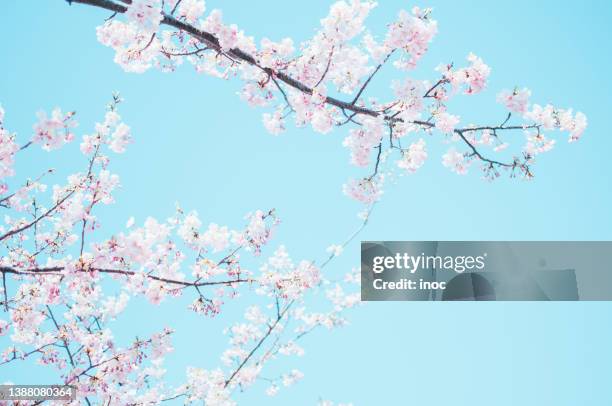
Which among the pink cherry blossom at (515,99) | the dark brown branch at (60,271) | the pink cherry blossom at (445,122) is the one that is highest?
the pink cherry blossom at (515,99)

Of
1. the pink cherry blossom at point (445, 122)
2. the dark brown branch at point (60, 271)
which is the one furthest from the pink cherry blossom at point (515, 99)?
the dark brown branch at point (60, 271)

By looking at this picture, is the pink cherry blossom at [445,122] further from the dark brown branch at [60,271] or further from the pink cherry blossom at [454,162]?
the dark brown branch at [60,271]

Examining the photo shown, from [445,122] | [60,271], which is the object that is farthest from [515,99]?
[60,271]

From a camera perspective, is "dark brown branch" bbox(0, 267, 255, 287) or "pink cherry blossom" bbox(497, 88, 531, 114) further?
"pink cherry blossom" bbox(497, 88, 531, 114)

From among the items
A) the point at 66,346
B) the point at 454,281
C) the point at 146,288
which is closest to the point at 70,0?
the point at 146,288

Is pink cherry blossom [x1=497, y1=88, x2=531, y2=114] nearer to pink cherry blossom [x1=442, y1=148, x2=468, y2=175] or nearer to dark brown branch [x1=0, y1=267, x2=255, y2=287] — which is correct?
pink cherry blossom [x1=442, y1=148, x2=468, y2=175]

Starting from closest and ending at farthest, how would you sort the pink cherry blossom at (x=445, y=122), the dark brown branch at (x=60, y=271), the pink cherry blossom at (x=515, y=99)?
the dark brown branch at (x=60, y=271), the pink cherry blossom at (x=445, y=122), the pink cherry blossom at (x=515, y=99)

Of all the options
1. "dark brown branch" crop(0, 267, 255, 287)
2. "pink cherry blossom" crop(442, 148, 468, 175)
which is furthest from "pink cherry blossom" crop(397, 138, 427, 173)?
"dark brown branch" crop(0, 267, 255, 287)

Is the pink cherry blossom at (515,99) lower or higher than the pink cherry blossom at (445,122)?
higher

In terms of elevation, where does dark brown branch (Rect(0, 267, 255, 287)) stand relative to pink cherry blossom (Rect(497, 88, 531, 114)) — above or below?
below

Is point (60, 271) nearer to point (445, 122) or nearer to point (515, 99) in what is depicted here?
point (445, 122)

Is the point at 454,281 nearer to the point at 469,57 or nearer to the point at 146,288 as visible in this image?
the point at 469,57

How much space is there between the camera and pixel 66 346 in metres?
5.66

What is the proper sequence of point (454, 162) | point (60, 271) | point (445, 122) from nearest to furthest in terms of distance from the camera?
point (60, 271) < point (445, 122) < point (454, 162)
